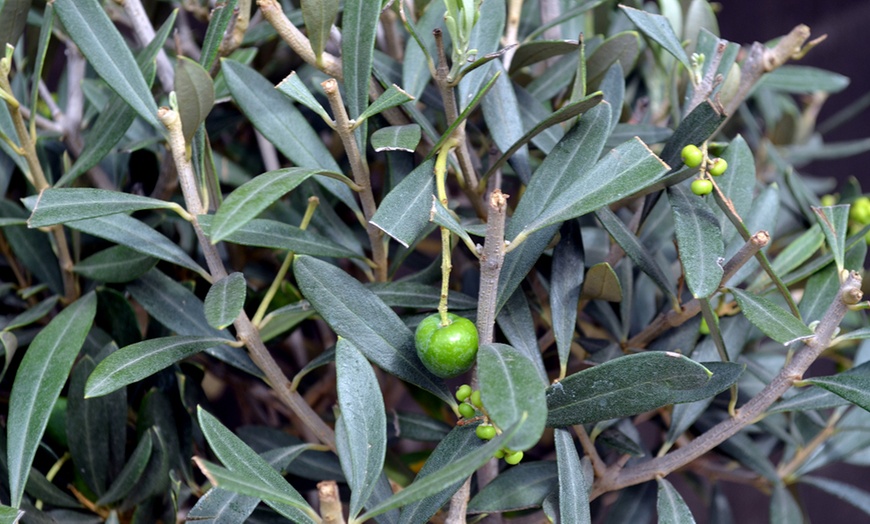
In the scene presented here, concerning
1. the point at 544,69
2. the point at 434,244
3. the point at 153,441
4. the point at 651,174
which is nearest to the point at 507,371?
the point at 651,174

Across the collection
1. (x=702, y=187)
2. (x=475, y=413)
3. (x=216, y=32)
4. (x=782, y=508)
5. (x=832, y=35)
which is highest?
(x=216, y=32)

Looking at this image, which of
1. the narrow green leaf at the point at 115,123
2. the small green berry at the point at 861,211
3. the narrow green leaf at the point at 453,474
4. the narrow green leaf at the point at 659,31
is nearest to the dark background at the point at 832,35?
the small green berry at the point at 861,211

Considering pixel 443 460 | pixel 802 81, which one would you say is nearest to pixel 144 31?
pixel 443 460

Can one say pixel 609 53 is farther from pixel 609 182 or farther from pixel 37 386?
pixel 37 386

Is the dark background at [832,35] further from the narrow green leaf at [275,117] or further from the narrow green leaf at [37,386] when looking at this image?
the narrow green leaf at [37,386]

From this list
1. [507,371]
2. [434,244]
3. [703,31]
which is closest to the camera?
[507,371]

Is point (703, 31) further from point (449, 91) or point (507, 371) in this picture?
point (507, 371)

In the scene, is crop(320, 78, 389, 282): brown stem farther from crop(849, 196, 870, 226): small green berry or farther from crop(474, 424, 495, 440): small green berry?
crop(849, 196, 870, 226): small green berry
